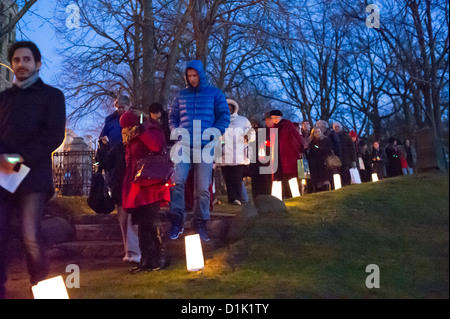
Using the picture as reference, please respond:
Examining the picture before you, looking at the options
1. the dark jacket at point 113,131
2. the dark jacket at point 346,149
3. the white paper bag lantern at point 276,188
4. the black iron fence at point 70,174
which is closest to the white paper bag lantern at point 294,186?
the white paper bag lantern at point 276,188

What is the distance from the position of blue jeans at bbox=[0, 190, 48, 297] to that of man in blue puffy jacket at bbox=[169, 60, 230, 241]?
200cm

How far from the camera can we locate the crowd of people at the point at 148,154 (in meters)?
3.71

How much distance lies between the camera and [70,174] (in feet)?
47.9

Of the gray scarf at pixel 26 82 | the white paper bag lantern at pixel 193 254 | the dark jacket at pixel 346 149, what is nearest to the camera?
the gray scarf at pixel 26 82

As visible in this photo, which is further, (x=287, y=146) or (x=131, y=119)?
(x=287, y=146)

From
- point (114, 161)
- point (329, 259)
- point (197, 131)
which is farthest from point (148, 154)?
point (329, 259)

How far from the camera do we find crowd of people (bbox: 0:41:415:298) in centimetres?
371

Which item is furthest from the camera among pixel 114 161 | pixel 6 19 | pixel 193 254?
pixel 6 19

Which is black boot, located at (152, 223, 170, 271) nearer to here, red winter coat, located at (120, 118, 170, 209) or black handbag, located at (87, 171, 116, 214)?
red winter coat, located at (120, 118, 170, 209)

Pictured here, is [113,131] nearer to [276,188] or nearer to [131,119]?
[131,119]

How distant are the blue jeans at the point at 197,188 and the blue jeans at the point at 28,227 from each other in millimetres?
1977

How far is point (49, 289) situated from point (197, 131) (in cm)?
256

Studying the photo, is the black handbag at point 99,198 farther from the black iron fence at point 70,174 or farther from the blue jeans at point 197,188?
the black iron fence at point 70,174
